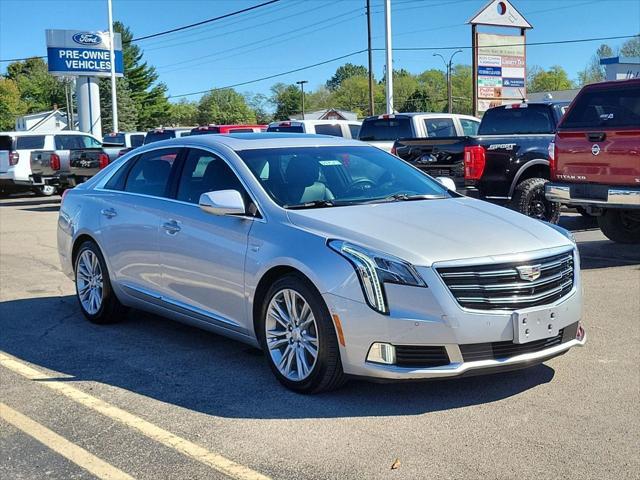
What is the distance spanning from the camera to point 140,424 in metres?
4.36

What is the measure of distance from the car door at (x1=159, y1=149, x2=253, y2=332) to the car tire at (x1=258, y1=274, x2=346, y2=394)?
29 cm

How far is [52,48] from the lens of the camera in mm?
38875

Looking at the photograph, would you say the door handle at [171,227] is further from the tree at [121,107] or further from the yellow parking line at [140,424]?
the tree at [121,107]

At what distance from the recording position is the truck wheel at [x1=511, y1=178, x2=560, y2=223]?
1075 cm

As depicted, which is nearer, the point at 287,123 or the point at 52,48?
the point at 287,123

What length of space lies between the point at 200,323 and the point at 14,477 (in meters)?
2.05

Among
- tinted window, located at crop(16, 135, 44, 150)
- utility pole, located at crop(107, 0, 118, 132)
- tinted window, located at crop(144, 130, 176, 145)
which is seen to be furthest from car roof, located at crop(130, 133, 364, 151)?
utility pole, located at crop(107, 0, 118, 132)

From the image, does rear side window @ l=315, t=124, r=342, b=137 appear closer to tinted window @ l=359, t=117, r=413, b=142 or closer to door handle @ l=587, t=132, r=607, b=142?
tinted window @ l=359, t=117, r=413, b=142

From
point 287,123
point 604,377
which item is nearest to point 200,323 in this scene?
point 604,377

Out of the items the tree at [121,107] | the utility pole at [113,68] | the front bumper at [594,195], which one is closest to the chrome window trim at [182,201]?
the front bumper at [594,195]

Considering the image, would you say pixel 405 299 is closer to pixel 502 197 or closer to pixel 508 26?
pixel 502 197

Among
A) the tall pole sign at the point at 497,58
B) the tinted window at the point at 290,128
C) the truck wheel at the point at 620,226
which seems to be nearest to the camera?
the truck wheel at the point at 620,226

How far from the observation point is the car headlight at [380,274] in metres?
4.29

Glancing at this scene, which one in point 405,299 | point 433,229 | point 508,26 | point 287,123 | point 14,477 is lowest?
point 14,477
